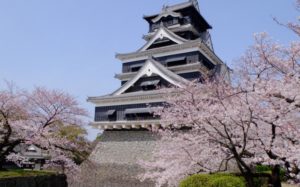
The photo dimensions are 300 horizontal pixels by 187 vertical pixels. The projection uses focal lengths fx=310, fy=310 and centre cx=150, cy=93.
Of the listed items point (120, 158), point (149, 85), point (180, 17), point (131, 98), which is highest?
point (180, 17)

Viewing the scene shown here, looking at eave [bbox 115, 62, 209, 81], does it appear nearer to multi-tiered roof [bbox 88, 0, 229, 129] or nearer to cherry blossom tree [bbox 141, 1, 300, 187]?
multi-tiered roof [bbox 88, 0, 229, 129]

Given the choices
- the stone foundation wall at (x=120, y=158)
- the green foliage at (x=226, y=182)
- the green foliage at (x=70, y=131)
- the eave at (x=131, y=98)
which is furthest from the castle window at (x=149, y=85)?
the green foliage at (x=226, y=182)

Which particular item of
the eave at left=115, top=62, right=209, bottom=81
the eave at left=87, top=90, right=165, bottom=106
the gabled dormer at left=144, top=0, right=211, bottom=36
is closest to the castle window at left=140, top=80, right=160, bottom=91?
the eave at left=87, top=90, right=165, bottom=106

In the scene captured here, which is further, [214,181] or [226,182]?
[214,181]

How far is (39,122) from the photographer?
12766 millimetres

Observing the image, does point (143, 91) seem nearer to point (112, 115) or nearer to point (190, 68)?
point (112, 115)

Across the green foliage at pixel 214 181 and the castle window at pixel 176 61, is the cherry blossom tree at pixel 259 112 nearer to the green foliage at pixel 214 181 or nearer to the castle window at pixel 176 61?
the green foliage at pixel 214 181

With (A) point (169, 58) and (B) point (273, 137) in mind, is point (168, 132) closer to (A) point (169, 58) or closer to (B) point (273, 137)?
(B) point (273, 137)

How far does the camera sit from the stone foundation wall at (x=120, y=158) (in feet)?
60.5

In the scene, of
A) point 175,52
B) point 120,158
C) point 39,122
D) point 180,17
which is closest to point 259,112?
point 39,122

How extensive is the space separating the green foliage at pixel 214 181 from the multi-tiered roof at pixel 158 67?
355 inches

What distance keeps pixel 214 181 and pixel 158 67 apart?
1383 centimetres

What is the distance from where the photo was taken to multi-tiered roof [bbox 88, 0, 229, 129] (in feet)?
66.2

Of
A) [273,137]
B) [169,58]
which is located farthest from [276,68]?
[169,58]
